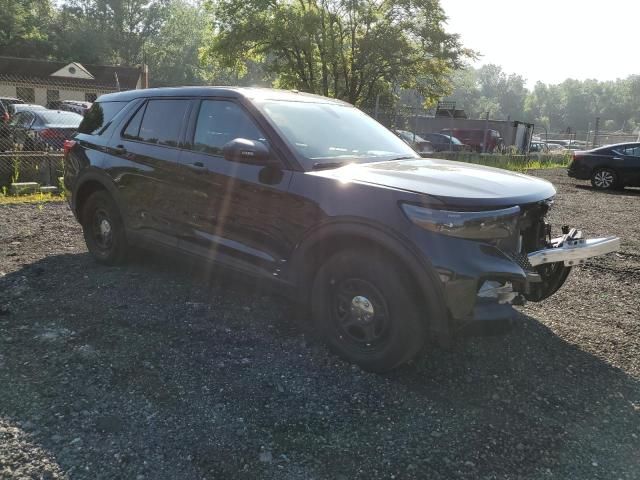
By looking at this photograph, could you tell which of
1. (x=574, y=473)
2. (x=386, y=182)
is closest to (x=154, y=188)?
(x=386, y=182)

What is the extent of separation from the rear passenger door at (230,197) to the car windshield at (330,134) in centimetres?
20

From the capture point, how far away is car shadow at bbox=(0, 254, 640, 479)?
252 cm

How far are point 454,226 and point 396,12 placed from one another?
2269cm

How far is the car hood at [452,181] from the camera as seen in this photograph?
3.03 metres

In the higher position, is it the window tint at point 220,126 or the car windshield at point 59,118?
the car windshield at point 59,118

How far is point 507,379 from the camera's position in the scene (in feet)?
11.0

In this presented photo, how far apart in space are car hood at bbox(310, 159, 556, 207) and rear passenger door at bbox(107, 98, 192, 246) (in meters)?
1.56

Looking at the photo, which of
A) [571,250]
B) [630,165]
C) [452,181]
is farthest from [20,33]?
[571,250]

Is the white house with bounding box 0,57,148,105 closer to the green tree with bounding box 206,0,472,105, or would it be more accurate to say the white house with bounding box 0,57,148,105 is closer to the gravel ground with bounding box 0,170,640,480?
the green tree with bounding box 206,0,472,105

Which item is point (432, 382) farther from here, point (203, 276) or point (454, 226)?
point (203, 276)

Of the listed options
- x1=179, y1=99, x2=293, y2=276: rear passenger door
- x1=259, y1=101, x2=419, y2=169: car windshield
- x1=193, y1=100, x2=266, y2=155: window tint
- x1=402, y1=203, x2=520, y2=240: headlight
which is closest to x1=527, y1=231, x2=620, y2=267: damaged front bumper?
x1=402, y1=203, x2=520, y2=240: headlight

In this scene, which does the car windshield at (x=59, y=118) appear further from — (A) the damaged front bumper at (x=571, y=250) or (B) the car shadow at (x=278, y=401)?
(A) the damaged front bumper at (x=571, y=250)

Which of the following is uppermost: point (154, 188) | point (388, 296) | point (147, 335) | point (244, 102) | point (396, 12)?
point (396, 12)

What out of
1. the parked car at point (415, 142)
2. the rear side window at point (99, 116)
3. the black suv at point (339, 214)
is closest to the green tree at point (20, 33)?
the parked car at point (415, 142)
